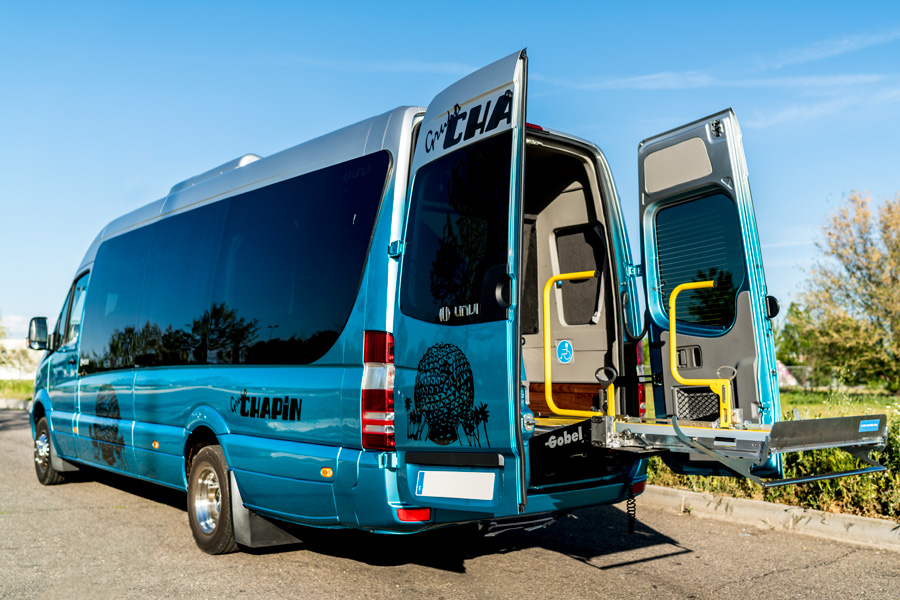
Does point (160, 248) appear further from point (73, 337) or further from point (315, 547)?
point (315, 547)

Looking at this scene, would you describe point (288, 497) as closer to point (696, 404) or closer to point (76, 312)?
point (696, 404)

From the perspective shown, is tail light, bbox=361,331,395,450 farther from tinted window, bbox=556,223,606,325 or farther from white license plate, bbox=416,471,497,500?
tinted window, bbox=556,223,606,325

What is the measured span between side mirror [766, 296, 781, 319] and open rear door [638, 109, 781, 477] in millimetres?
55

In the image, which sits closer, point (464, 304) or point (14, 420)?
point (464, 304)

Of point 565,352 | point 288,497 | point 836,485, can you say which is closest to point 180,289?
point 288,497

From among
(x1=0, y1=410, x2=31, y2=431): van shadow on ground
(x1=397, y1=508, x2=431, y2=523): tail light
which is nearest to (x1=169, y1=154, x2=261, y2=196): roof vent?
(x1=397, y1=508, x2=431, y2=523): tail light

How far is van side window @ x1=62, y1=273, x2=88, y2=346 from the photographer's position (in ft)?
28.5

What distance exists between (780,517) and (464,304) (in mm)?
4015

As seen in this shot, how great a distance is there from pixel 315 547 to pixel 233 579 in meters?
0.98

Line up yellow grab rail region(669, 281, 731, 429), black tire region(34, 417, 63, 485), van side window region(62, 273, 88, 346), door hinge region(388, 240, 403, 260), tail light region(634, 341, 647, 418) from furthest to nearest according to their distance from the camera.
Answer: black tire region(34, 417, 63, 485) < van side window region(62, 273, 88, 346) < tail light region(634, 341, 647, 418) < yellow grab rail region(669, 281, 731, 429) < door hinge region(388, 240, 403, 260)

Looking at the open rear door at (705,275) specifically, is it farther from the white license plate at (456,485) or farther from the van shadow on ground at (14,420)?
the van shadow on ground at (14,420)

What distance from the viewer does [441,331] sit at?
14.4 feet

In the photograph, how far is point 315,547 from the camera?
618 cm

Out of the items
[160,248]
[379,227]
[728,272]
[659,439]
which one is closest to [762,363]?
[728,272]
